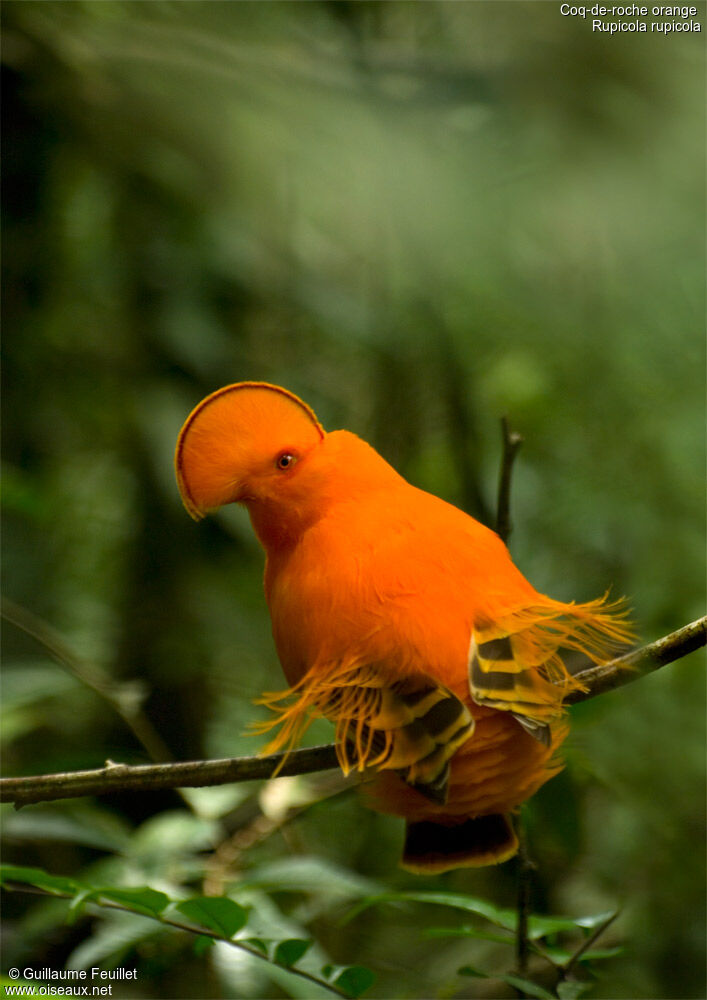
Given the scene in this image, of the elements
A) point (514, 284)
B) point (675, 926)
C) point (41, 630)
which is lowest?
point (675, 926)

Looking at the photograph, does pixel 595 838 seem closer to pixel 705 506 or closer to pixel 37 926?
pixel 705 506

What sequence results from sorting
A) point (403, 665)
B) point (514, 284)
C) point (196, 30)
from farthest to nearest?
point (514, 284), point (196, 30), point (403, 665)

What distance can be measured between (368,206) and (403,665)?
0.78 meters

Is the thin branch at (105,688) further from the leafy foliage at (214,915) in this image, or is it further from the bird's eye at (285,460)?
the bird's eye at (285,460)

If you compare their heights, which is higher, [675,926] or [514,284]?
[514,284]

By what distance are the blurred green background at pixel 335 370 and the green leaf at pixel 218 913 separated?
0.17 meters

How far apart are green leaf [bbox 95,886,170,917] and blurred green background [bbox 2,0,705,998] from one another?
0.14 metres

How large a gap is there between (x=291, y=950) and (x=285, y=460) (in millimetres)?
503

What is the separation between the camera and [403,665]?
0.89 meters

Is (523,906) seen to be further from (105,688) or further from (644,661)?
(105,688)

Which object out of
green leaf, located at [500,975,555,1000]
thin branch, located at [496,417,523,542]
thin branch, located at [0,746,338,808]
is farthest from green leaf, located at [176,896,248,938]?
thin branch, located at [496,417,523,542]

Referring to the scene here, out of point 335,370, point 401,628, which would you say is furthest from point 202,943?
point 335,370

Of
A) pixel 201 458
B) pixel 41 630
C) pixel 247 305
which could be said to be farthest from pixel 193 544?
pixel 201 458

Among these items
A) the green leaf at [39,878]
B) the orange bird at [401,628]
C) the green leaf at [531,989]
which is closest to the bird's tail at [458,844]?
the orange bird at [401,628]
